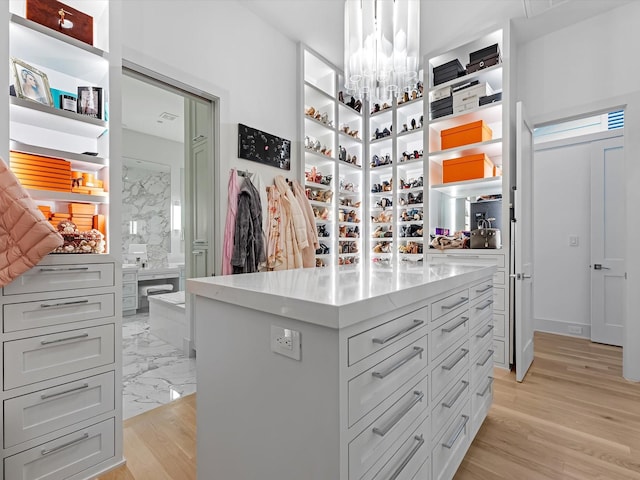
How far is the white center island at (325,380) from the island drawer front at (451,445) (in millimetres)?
11

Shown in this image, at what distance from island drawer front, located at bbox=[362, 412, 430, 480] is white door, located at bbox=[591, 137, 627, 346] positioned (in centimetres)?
349

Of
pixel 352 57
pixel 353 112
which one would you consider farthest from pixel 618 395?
pixel 353 112

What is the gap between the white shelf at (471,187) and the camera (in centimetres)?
298

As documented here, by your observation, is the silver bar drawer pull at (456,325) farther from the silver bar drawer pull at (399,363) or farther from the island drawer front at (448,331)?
the silver bar drawer pull at (399,363)

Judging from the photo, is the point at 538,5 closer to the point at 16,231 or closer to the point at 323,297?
the point at 323,297

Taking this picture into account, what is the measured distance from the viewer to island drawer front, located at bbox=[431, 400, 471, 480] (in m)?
1.25

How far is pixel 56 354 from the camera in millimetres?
1467

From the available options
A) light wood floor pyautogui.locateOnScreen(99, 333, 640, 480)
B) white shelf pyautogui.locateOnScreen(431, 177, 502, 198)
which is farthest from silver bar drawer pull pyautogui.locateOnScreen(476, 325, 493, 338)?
white shelf pyautogui.locateOnScreen(431, 177, 502, 198)

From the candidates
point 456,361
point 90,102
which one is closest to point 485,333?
point 456,361

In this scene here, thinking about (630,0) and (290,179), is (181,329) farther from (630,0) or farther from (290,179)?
(630,0)

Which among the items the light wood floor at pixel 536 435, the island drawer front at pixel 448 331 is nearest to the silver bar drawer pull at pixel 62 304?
the light wood floor at pixel 536 435

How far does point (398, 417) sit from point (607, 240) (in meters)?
3.78

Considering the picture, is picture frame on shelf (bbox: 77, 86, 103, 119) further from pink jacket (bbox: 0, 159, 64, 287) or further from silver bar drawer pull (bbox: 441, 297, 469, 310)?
silver bar drawer pull (bbox: 441, 297, 469, 310)

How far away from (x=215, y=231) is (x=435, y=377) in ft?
6.59
